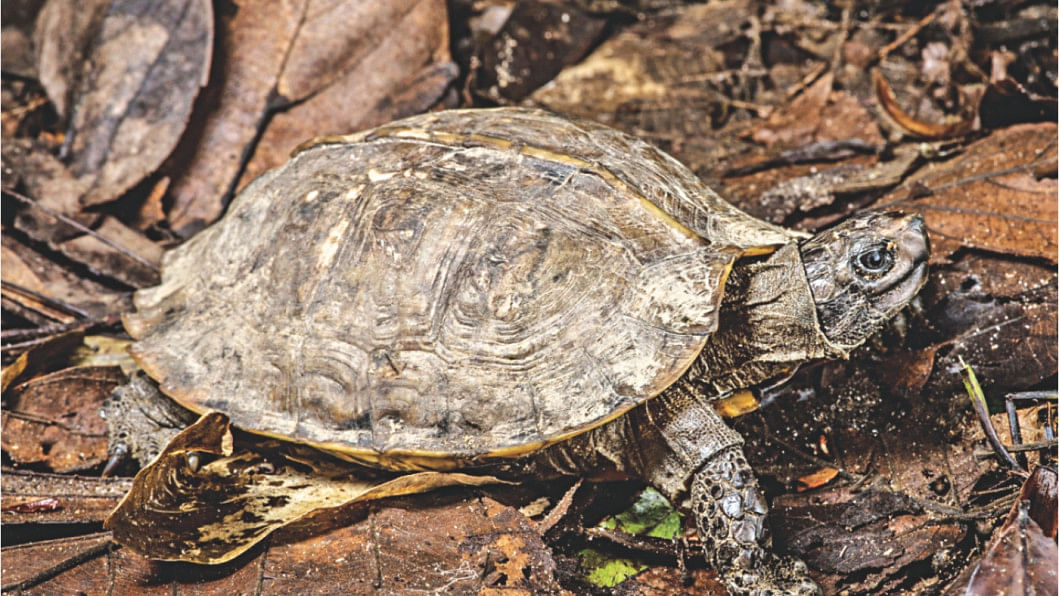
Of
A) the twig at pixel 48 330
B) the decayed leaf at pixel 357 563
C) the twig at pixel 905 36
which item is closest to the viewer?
the decayed leaf at pixel 357 563

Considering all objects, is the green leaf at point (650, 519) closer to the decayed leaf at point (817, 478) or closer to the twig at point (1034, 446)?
the decayed leaf at point (817, 478)

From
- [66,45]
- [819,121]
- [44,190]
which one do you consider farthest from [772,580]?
[66,45]

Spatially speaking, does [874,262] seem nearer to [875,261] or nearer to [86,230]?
[875,261]

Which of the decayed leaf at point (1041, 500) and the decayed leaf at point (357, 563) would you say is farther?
the decayed leaf at point (357, 563)

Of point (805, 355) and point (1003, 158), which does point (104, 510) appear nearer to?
point (805, 355)

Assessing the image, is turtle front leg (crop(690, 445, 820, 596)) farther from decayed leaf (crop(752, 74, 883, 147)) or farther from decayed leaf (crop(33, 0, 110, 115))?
decayed leaf (crop(33, 0, 110, 115))

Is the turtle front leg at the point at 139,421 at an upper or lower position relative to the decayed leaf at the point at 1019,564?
upper

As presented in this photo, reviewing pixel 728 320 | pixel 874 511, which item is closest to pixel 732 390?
pixel 728 320

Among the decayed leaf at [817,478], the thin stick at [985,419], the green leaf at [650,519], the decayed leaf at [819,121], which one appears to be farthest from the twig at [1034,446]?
the decayed leaf at [819,121]
